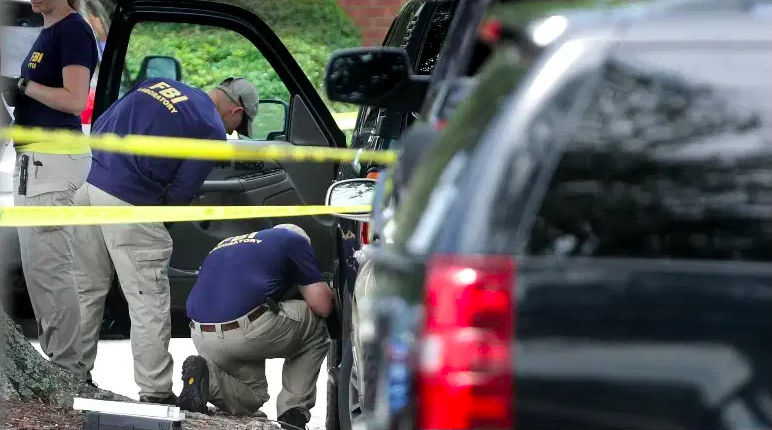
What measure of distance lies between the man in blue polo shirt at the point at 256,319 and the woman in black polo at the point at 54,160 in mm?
591

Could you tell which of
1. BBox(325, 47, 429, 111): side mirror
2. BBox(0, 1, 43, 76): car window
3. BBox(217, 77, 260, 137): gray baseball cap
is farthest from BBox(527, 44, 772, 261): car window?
BBox(0, 1, 43, 76): car window

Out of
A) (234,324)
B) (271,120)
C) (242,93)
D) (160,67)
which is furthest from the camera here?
(160,67)

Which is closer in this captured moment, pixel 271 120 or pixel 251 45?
pixel 271 120

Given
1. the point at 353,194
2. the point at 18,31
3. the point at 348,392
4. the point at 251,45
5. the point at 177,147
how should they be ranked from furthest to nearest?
the point at 18,31 < the point at 251,45 < the point at 177,147 < the point at 353,194 < the point at 348,392

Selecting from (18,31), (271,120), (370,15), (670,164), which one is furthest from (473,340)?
(370,15)

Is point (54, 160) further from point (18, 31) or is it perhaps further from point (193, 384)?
point (18, 31)

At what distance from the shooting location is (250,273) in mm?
6543

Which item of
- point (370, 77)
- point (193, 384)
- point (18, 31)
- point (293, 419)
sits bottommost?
point (293, 419)

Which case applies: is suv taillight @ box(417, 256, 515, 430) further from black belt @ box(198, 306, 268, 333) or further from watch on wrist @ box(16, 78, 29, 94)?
watch on wrist @ box(16, 78, 29, 94)

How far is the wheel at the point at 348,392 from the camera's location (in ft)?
16.2

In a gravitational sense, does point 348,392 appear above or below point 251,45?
below

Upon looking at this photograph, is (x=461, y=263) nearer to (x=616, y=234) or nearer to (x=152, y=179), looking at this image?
(x=616, y=234)

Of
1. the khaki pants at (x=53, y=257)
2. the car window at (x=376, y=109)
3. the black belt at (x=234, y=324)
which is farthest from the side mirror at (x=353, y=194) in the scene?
the khaki pants at (x=53, y=257)

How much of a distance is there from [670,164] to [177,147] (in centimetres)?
429
